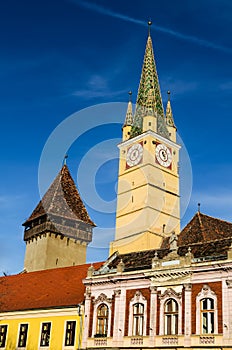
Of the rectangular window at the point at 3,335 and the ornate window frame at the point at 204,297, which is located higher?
the ornate window frame at the point at 204,297

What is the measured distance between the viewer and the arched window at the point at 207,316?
108 ft

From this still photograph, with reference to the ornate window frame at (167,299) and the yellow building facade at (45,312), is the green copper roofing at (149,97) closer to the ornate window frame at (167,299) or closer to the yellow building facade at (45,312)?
the yellow building facade at (45,312)

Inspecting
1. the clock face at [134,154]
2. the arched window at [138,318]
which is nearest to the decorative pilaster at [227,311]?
the arched window at [138,318]

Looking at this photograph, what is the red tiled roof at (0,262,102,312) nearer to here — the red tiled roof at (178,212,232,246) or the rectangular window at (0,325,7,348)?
the rectangular window at (0,325,7,348)

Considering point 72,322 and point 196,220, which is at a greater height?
point 196,220

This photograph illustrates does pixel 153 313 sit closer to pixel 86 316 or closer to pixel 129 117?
pixel 86 316

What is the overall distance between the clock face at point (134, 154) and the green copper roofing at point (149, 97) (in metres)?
2.77

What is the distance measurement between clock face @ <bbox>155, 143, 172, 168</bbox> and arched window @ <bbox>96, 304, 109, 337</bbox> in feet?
136

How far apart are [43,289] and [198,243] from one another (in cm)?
1691

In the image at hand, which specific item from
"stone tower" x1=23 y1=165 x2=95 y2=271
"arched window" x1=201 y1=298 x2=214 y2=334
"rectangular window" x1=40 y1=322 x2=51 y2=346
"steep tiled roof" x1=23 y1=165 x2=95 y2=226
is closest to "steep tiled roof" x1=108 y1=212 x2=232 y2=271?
"arched window" x1=201 y1=298 x2=214 y2=334

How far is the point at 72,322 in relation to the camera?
4069cm

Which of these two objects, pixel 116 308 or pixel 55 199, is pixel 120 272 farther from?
pixel 55 199

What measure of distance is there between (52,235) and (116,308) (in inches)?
1232

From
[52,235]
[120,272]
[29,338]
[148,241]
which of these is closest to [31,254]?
[52,235]
